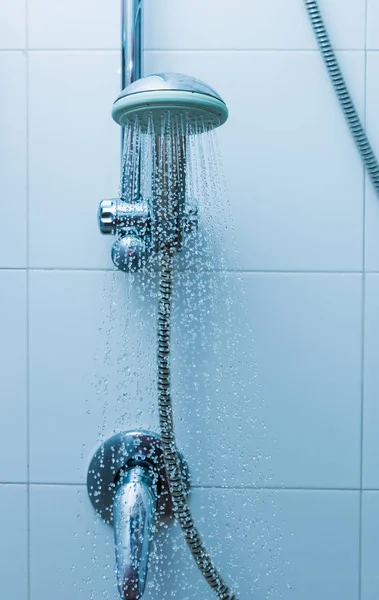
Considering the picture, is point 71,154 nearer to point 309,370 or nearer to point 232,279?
point 232,279

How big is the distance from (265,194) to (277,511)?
391mm

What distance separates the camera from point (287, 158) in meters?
0.73

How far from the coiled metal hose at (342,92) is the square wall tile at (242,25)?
0.06 feet

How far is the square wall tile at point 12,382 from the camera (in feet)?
2.44

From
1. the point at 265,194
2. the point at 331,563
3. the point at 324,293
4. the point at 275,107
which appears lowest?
the point at 331,563

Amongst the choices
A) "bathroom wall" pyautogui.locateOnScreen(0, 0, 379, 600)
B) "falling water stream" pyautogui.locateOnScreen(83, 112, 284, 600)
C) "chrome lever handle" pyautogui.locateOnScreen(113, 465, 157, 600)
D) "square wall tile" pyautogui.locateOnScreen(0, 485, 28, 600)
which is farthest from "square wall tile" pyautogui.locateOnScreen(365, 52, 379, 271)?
"square wall tile" pyautogui.locateOnScreen(0, 485, 28, 600)

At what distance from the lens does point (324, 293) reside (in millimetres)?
735

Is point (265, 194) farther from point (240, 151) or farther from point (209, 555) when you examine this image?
point (209, 555)

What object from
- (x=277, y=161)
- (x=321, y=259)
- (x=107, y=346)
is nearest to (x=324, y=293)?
(x=321, y=259)

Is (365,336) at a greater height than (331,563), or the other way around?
(365,336)

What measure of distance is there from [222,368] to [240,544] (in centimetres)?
22

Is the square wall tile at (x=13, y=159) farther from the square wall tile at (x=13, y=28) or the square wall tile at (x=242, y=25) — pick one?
the square wall tile at (x=242, y=25)

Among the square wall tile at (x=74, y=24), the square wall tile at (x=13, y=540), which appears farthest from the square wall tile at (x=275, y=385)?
the square wall tile at (x=74, y=24)

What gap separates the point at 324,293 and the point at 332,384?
112 millimetres
